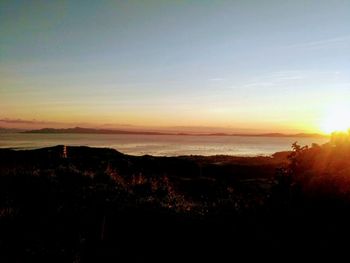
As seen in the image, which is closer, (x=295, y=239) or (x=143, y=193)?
(x=295, y=239)

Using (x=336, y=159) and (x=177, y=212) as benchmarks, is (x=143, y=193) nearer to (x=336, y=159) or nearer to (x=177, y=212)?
(x=177, y=212)

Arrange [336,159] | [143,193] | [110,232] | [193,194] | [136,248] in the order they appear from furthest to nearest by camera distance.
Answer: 1. [193,194]
2. [143,193]
3. [336,159]
4. [110,232]
5. [136,248]

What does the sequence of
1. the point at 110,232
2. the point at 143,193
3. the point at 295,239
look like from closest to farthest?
1. the point at 295,239
2. the point at 110,232
3. the point at 143,193

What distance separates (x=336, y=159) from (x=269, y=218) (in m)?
2.79

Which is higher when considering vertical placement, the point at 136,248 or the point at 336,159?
the point at 336,159

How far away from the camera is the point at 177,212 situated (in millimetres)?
10680

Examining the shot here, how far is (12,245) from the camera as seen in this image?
26.5 ft

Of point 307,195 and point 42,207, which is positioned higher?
point 307,195

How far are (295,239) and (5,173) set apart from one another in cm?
1051

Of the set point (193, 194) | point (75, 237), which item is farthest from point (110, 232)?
point (193, 194)

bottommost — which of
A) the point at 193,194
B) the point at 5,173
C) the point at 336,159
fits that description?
the point at 193,194

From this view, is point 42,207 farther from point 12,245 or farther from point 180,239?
point 180,239

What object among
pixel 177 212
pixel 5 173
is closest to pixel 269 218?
pixel 177 212

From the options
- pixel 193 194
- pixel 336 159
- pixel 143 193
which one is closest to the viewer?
pixel 336 159
